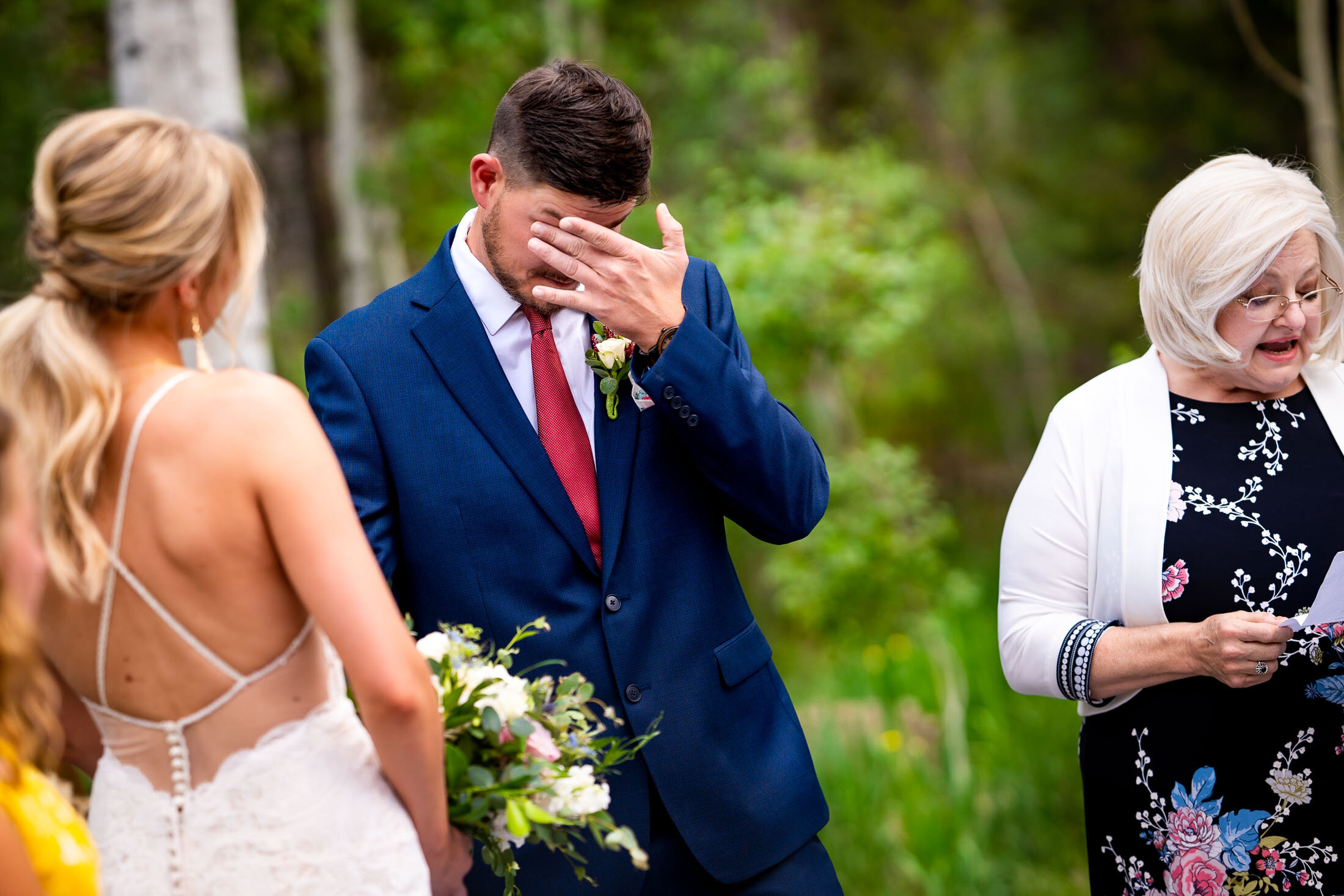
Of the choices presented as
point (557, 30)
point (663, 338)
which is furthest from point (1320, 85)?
point (663, 338)

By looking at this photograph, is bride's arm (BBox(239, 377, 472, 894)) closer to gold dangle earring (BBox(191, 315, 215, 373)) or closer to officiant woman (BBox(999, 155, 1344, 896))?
gold dangle earring (BBox(191, 315, 215, 373))

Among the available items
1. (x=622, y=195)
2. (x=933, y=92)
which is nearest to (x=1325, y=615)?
(x=622, y=195)

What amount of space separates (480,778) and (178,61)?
11.2 feet

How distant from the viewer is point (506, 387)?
2229 millimetres

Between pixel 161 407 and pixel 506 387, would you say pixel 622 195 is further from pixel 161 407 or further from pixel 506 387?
pixel 161 407

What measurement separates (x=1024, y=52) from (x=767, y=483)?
1298cm

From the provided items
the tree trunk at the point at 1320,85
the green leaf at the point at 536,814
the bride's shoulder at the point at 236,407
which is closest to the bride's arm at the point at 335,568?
the bride's shoulder at the point at 236,407

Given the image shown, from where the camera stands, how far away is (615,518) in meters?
2.20

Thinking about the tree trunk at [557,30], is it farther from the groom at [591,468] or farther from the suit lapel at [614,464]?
the suit lapel at [614,464]

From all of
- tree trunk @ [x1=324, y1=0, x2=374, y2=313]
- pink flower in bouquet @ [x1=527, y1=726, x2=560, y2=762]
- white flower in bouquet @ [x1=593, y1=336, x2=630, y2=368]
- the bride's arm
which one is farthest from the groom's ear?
tree trunk @ [x1=324, y1=0, x2=374, y2=313]

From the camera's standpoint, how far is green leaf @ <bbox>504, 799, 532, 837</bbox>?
1.72 metres

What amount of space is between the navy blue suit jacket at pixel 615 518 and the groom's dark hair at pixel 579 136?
28 centimetres

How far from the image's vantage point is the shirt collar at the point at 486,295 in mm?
2297

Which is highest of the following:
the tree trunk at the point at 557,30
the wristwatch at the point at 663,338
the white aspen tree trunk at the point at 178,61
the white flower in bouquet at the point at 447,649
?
the tree trunk at the point at 557,30
